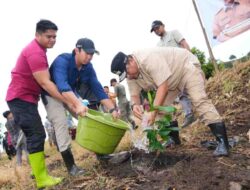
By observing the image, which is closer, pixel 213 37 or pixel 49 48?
pixel 49 48

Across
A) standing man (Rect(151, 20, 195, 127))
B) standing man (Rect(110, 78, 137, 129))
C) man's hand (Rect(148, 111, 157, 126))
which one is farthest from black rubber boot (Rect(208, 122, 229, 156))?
standing man (Rect(110, 78, 137, 129))

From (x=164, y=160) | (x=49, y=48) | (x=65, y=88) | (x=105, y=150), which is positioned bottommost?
(x=164, y=160)

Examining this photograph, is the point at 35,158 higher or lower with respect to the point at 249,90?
higher

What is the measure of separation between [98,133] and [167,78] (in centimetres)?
83

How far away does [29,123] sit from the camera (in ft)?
11.8

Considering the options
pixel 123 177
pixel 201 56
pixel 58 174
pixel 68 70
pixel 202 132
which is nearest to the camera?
pixel 123 177

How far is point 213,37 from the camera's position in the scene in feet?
24.1

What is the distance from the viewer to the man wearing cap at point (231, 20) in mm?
6741

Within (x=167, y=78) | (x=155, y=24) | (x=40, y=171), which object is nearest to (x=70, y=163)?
(x=40, y=171)

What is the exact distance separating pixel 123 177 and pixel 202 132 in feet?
5.81

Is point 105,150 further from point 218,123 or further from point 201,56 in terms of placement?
point 201,56

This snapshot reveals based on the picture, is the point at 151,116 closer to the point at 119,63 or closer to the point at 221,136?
the point at 119,63

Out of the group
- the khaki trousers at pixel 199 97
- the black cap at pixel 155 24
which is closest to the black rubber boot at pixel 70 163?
the khaki trousers at pixel 199 97

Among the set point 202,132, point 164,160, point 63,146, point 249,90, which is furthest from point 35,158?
point 249,90
